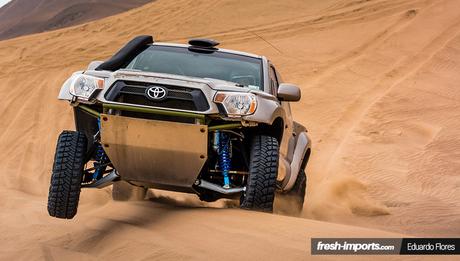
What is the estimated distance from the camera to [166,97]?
255 inches

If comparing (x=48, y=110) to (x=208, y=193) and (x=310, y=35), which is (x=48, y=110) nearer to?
(x=310, y=35)

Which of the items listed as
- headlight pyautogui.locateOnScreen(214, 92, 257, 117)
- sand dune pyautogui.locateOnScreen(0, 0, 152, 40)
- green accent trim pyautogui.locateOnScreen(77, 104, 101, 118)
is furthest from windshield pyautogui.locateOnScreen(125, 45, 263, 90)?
sand dune pyautogui.locateOnScreen(0, 0, 152, 40)

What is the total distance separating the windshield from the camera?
25.5 feet

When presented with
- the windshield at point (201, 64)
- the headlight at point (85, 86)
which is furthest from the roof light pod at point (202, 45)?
the headlight at point (85, 86)

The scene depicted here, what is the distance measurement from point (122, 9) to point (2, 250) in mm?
32284

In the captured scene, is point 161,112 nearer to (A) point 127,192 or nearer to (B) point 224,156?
(B) point 224,156

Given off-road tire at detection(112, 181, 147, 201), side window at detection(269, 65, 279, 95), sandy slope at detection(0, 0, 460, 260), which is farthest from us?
off-road tire at detection(112, 181, 147, 201)

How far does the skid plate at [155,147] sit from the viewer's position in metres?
6.41

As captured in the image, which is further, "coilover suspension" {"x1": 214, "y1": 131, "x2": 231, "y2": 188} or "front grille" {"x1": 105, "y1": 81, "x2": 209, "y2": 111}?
"coilover suspension" {"x1": 214, "y1": 131, "x2": 231, "y2": 188}

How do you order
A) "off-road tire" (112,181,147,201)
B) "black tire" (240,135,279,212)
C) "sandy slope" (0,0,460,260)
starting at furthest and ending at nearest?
"off-road tire" (112,181,147,201) → "black tire" (240,135,279,212) → "sandy slope" (0,0,460,260)

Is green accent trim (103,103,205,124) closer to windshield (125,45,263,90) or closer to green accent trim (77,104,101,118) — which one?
green accent trim (77,104,101,118)

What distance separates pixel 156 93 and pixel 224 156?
798mm

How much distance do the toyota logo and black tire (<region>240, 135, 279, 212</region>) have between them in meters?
0.87

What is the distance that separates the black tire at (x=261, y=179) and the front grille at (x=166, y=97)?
603 mm
